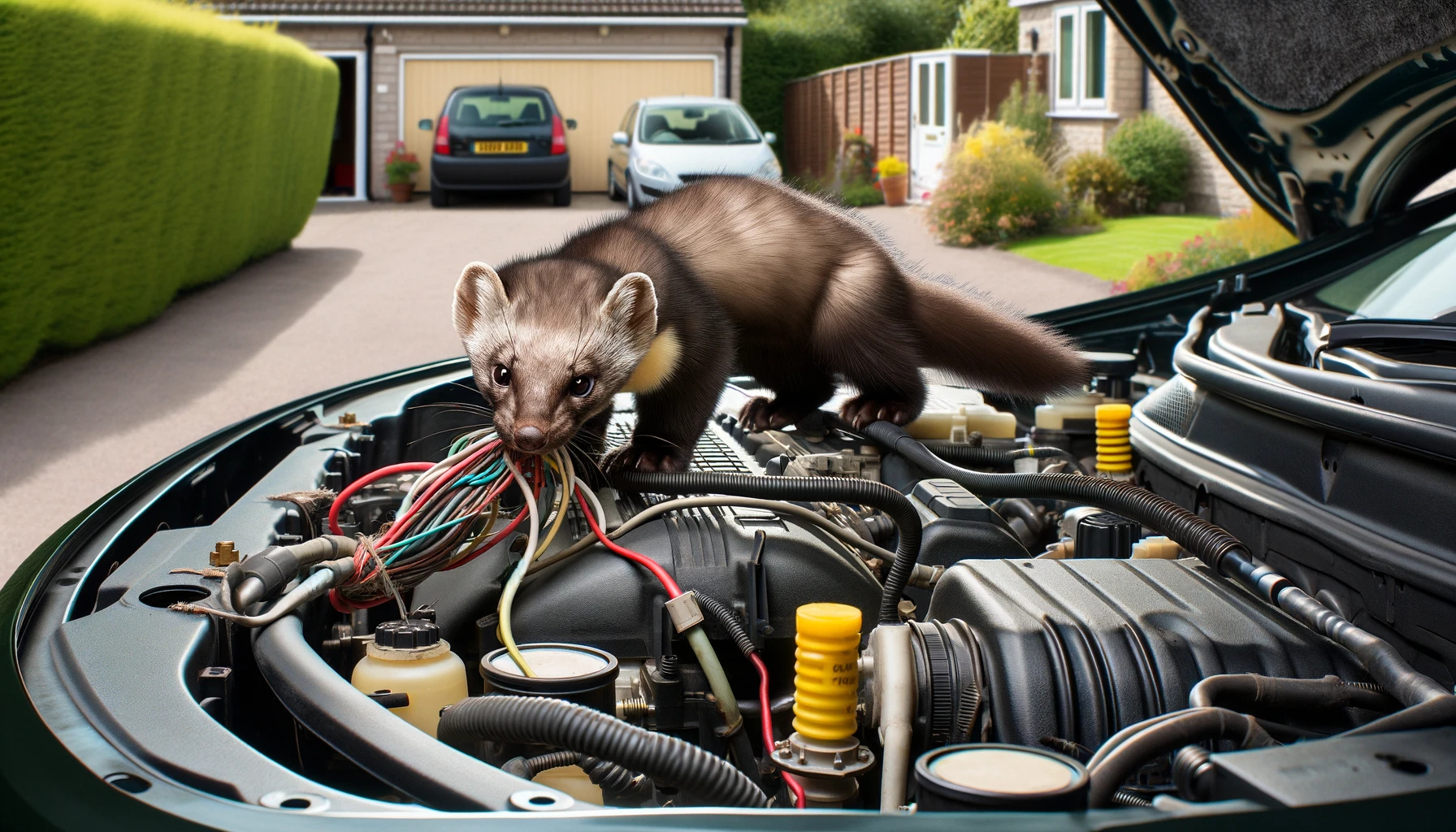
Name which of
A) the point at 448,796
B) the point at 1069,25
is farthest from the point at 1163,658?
the point at 1069,25

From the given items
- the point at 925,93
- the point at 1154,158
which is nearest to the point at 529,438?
the point at 1154,158

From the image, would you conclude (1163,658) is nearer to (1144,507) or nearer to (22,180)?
(1144,507)

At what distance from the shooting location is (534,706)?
1.35 m

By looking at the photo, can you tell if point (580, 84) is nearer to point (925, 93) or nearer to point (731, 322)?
point (925, 93)

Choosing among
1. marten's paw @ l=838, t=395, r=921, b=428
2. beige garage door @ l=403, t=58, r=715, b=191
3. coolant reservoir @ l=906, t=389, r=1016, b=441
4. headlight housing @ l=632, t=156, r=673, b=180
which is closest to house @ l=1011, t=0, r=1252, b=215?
headlight housing @ l=632, t=156, r=673, b=180

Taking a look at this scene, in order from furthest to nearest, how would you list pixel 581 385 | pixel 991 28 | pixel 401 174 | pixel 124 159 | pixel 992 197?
pixel 991 28
pixel 401 174
pixel 992 197
pixel 124 159
pixel 581 385

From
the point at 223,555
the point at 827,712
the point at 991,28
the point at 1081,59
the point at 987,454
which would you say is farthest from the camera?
the point at 991,28

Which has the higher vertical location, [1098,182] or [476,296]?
[1098,182]

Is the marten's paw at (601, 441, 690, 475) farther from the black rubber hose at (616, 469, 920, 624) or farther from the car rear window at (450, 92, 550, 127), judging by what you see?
the car rear window at (450, 92, 550, 127)

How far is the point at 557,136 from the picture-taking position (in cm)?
1766

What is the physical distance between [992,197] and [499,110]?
747 centimetres

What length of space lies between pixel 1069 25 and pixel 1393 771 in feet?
65.0

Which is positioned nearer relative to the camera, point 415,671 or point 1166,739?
point 1166,739

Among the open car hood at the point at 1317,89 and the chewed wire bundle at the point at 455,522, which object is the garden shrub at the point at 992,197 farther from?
the chewed wire bundle at the point at 455,522
